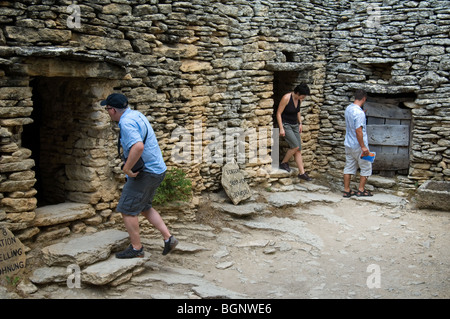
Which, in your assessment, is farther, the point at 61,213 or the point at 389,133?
the point at 389,133

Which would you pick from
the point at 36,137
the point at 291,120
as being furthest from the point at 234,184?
the point at 36,137

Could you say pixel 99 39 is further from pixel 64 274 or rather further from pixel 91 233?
pixel 64 274

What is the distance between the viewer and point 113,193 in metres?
6.12

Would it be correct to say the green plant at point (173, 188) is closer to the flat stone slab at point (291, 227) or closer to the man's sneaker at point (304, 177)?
the flat stone slab at point (291, 227)

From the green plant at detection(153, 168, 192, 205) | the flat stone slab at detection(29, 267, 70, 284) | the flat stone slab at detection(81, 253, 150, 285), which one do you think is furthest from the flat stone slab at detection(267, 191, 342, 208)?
the flat stone slab at detection(29, 267, 70, 284)

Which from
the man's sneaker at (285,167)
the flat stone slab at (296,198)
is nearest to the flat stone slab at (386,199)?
the flat stone slab at (296,198)

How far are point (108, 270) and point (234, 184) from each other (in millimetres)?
3083

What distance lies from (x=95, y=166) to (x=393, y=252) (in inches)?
158

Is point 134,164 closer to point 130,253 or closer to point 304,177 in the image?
point 130,253

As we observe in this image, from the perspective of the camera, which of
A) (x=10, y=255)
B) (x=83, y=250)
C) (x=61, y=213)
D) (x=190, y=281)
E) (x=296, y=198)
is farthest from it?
(x=296, y=198)

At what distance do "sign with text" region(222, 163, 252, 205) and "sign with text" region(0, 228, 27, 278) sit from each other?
331 centimetres

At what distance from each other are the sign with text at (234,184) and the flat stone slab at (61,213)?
2.34 m

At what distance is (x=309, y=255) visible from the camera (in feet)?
20.7

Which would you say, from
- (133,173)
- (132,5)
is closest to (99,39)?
(132,5)
